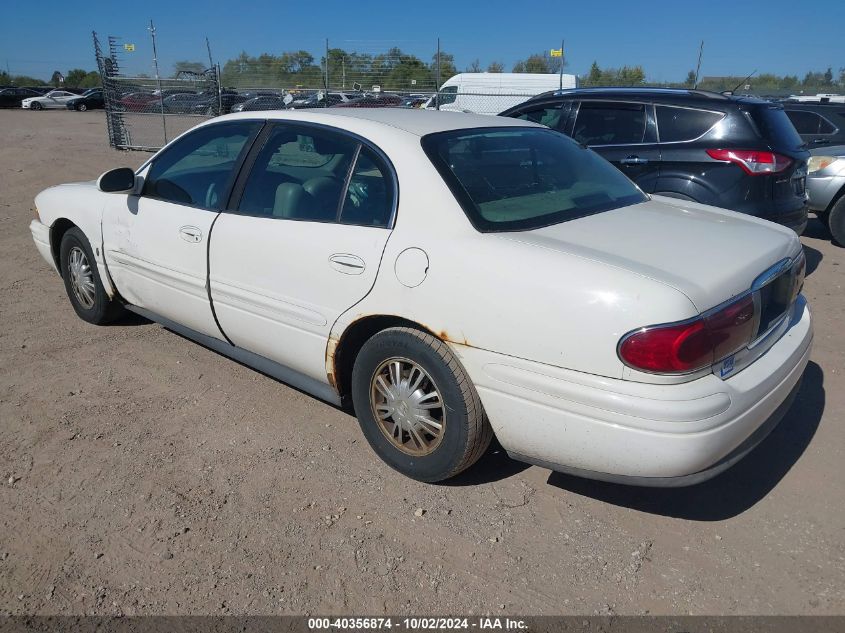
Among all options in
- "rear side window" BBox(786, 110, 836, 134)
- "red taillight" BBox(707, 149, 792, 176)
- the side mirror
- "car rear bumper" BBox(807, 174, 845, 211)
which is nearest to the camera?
the side mirror

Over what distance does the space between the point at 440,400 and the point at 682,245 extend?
47.0 inches

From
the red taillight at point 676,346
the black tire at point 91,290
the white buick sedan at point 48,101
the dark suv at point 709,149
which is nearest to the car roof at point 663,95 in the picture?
the dark suv at point 709,149

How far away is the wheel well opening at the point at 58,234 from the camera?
16.2ft

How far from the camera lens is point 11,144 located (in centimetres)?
1762

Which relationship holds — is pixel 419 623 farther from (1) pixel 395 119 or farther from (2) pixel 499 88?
(2) pixel 499 88

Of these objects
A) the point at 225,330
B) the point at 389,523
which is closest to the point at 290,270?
the point at 225,330

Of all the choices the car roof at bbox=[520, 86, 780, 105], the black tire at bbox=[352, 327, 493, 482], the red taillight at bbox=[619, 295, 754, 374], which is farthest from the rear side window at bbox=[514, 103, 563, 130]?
the red taillight at bbox=[619, 295, 754, 374]

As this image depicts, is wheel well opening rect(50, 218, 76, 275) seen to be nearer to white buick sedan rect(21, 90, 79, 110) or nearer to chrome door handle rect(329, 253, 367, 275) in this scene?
chrome door handle rect(329, 253, 367, 275)

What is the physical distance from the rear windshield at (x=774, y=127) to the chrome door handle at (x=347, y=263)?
14.6ft

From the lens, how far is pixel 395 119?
3441 mm

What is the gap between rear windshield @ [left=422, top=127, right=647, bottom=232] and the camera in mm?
2939

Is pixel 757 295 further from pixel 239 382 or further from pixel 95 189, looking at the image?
pixel 95 189

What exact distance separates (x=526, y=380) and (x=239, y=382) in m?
2.23

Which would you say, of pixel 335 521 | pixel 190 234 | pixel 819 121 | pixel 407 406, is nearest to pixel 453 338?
pixel 407 406
